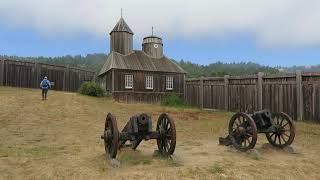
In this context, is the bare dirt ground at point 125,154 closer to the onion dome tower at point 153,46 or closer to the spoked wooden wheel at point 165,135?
the spoked wooden wheel at point 165,135

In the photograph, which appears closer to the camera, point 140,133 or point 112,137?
point 112,137

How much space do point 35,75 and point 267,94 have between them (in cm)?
1886

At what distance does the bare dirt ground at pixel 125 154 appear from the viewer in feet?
32.7

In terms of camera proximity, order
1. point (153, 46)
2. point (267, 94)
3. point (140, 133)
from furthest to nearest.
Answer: point (153, 46)
point (267, 94)
point (140, 133)

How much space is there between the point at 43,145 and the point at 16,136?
81.2 inches

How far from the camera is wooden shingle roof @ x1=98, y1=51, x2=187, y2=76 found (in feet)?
103

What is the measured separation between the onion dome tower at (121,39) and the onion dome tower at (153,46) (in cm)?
162

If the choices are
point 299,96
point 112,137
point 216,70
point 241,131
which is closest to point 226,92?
point 299,96

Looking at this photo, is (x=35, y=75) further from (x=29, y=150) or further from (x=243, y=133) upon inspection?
(x=243, y=133)

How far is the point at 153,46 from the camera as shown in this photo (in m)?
34.5

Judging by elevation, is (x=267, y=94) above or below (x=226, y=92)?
below

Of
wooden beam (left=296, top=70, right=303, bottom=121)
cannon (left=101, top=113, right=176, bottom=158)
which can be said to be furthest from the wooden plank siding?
cannon (left=101, top=113, right=176, bottom=158)

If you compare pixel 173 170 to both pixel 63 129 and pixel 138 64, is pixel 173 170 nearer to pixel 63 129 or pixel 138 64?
pixel 63 129

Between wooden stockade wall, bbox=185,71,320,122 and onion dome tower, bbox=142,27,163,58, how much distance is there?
25.6ft
